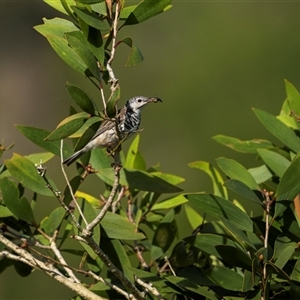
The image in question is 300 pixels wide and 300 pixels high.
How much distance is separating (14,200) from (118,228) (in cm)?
27

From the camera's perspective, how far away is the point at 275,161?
1802 millimetres

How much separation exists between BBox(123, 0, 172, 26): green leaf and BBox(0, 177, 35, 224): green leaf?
52cm

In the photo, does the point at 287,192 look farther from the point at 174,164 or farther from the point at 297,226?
the point at 174,164

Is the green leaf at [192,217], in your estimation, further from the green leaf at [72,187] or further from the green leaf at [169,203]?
the green leaf at [72,187]

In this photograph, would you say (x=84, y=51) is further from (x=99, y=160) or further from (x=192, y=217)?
(x=192, y=217)

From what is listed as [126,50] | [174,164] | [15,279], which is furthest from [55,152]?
[126,50]

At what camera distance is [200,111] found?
6621mm

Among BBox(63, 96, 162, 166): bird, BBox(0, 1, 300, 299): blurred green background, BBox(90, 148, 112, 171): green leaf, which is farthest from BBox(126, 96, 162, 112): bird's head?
BBox(0, 1, 300, 299): blurred green background

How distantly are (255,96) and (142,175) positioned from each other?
5.03 metres

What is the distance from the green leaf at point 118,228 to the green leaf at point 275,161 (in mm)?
413

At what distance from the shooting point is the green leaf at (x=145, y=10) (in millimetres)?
1459

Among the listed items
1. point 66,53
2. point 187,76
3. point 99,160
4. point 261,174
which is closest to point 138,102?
point 99,160

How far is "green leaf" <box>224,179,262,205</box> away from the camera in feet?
4.78

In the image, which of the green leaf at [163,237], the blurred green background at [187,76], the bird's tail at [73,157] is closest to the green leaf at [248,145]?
the green leaf at [163,237]
